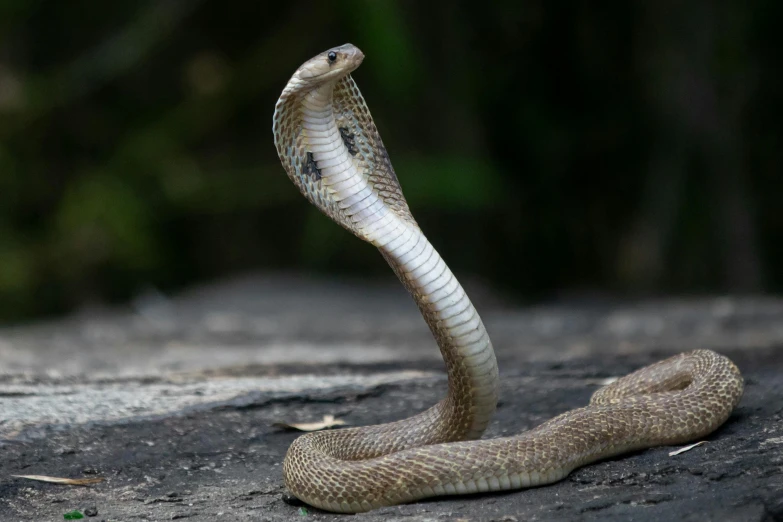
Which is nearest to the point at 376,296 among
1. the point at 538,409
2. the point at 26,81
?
the point at 26,81

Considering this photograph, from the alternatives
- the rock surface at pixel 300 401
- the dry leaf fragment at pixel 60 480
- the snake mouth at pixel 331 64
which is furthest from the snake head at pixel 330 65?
the dry leaf fragment at pixel 60 480

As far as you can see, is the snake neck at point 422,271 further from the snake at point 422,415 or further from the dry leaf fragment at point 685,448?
the dry leaf fragment at point 685,448

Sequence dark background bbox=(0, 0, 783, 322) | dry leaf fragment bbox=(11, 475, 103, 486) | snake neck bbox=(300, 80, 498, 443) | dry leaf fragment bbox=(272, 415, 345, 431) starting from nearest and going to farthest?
1. snake neck bbox=(300, 80, 498, 443)
2. dry leaf fragment bbox=(11, 475, 103, 486)
3. dry leaf fragment bbox=(272, 415, 345, 431)
4. dark background bbox=(0, 0, 783, 322)

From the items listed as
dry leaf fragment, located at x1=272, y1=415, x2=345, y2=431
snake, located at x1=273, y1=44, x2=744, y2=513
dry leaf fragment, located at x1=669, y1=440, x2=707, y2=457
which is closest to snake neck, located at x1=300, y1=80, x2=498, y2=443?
snake, located at x1=273, y1=44, x2=744, y2=513

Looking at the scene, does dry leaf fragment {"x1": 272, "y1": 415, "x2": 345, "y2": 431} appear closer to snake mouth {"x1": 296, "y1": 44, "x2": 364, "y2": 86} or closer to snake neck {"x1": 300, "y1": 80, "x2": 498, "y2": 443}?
snake neck {"x1": 300, "y1": 80, "x2": 498, "y2": 443}

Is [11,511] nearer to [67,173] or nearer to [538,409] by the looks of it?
[538,409]
